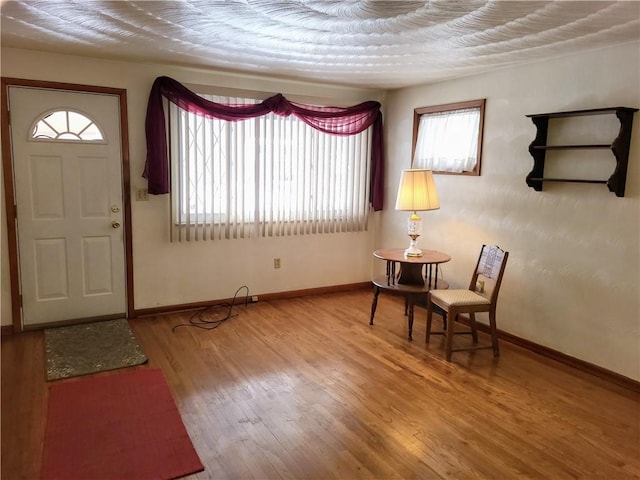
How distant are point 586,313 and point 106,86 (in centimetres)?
419

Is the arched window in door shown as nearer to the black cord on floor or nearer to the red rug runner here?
the black cord on floor

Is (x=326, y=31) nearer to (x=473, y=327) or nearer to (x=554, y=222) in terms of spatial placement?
(x=554, y=222)

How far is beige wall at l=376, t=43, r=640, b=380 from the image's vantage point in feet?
10.7

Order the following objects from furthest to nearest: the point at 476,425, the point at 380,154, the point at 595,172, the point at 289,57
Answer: the point at 380,154 < the point at 289,57 < the point at 595,172 < the point at 476,425

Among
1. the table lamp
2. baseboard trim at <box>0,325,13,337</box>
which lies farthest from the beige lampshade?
baseboard trim at <box>0,325,13,337</box>

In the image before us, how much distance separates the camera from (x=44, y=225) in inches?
158

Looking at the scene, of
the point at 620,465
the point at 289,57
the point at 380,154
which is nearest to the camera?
the point at 620,465

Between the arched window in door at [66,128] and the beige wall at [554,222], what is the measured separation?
3154mm

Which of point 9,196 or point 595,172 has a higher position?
point 595,172

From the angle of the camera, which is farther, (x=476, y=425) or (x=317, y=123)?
(x=317, y=123)

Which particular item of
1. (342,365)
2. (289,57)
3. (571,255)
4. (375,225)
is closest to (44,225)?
(289,57)

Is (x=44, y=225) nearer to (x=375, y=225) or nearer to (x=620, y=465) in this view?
(x=375, y=225)

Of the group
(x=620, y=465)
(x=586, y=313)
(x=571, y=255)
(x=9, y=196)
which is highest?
(x=9, y=196)

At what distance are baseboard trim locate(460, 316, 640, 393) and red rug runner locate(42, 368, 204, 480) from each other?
275cm
